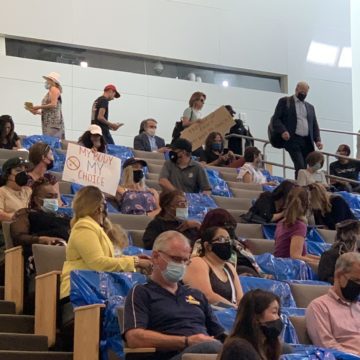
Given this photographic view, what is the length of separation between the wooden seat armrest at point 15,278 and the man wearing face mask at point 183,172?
9.39 ft

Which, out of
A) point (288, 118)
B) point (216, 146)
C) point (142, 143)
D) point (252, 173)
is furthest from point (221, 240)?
point (142, 143)

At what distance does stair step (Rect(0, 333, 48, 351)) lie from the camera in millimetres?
6195

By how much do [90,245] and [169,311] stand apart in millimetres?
1007

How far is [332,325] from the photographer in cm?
602

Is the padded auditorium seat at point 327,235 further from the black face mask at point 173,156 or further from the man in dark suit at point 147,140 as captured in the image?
the man in dark suit at point 147,140


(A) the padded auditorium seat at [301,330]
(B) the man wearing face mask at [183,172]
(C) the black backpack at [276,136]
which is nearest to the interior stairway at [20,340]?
(A) the padded auditorium seat at [301,330]

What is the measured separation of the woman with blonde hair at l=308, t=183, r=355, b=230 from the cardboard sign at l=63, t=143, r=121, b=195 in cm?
203

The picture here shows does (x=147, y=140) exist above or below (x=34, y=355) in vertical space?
above

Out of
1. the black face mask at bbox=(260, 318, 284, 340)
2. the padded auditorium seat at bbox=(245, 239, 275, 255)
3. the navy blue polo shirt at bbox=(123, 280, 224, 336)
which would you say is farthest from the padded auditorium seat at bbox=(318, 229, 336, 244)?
the black face mask at bbox=(260, 318, 284, 340)

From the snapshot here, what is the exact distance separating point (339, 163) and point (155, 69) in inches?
175

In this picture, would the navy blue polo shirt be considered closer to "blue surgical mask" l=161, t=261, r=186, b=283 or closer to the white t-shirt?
"blue surgical mask" l=161, t=261, r=186, b=283

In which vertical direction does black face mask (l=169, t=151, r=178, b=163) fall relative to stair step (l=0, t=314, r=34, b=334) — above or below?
above

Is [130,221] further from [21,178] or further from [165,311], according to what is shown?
[165,311]

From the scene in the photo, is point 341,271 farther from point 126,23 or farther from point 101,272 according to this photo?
point 126,23
